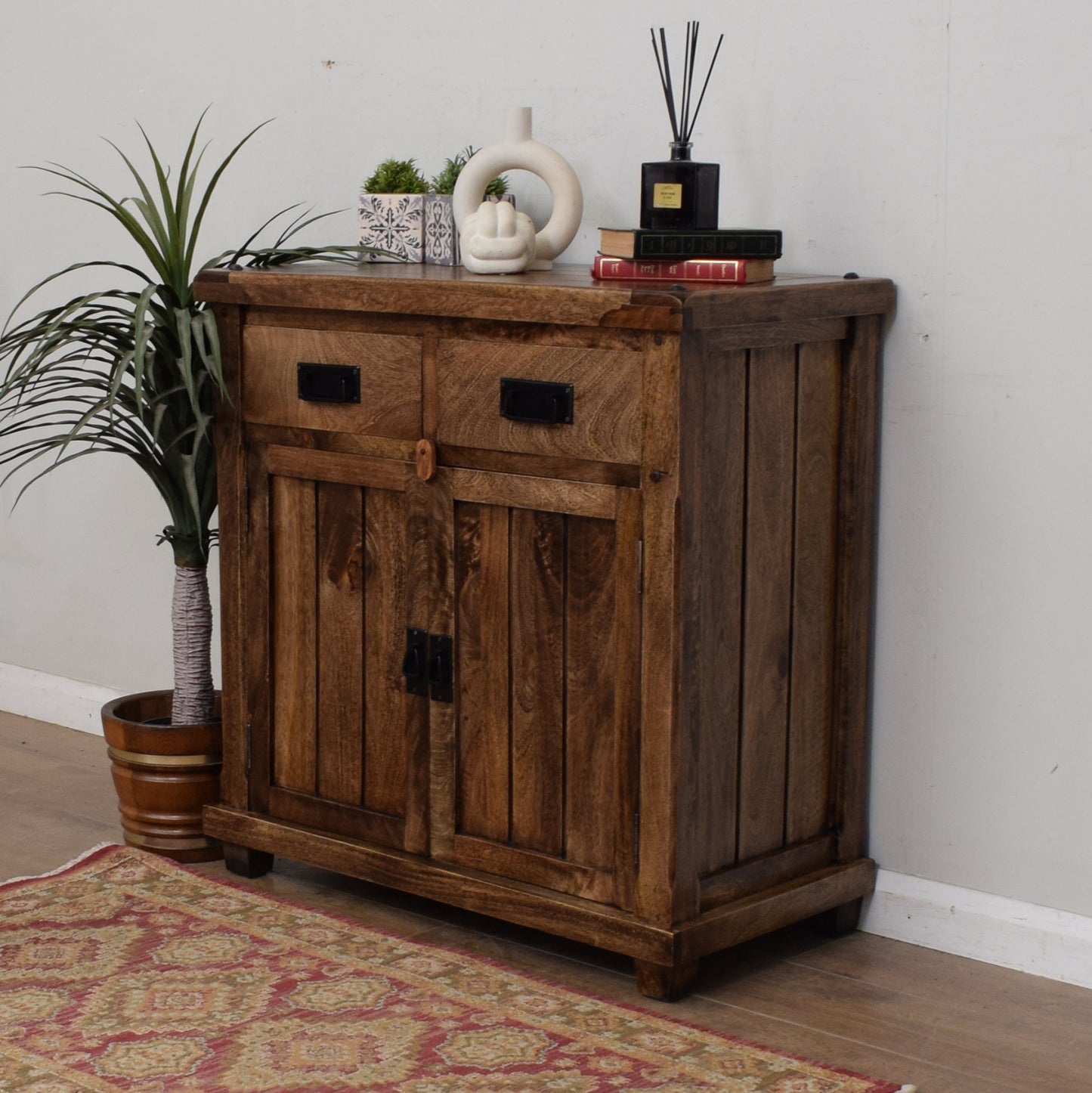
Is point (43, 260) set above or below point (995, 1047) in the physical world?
above

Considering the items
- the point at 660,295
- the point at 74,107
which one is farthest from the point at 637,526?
the point at 74,107

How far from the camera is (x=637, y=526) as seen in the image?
7.70 ft

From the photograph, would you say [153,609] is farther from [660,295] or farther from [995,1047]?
[995,1047]

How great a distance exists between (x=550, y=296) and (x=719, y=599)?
0.49m

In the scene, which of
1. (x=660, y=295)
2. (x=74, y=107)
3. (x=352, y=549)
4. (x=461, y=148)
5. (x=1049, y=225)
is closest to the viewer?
(x=660, y=295)

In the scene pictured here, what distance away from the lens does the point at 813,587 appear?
2570mm

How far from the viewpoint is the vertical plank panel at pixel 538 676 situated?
246cm

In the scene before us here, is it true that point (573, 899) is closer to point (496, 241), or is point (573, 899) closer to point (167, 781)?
point (167, 781)

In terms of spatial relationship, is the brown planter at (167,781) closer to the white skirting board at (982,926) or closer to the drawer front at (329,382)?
the drawer front at (329,382)

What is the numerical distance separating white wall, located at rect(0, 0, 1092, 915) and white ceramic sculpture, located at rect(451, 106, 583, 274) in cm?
18

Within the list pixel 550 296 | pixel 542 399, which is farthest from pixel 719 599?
pixel 550 296

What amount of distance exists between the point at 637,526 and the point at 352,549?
1.86 ft

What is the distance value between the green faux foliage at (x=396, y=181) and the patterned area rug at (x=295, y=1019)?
1.26m

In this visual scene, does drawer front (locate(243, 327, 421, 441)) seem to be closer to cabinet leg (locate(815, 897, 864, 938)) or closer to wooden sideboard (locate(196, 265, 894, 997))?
wooden sideboard (locate(196, 265, 894, 997))
